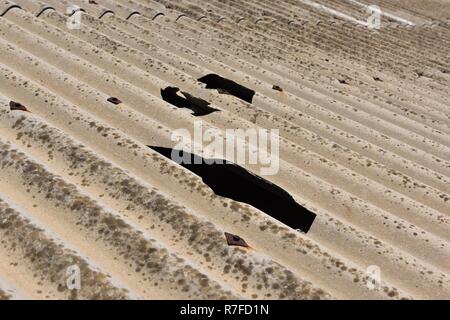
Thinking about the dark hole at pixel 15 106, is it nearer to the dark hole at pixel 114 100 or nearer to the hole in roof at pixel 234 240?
the dark hole at pixel 114 100

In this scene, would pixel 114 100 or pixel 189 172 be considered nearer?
pixel 189 172

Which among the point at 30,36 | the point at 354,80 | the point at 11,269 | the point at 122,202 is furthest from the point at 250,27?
the point at 11,269

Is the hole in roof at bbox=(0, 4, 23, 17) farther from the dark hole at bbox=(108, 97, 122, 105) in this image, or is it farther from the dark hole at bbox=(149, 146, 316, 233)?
the dark hole at bbox=(149, 146, 316, 233)

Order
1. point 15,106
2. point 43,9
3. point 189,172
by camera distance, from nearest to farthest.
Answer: point 189,172 < point 15,106 < point 43,9

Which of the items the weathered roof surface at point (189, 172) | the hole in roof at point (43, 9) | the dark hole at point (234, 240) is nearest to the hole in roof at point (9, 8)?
the weathered roof surface at point (189, 172)

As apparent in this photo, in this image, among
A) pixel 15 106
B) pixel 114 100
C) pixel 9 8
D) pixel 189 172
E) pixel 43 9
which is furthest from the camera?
pixel 43 9

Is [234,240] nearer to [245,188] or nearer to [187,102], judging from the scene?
[245,188]

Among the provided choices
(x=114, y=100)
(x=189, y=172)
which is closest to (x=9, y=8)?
(x=114, y=100)

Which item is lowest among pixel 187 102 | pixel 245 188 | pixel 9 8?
pixel 245 188
